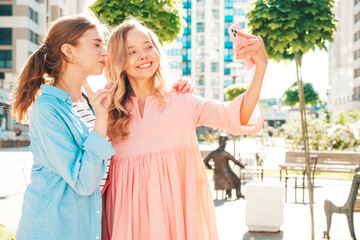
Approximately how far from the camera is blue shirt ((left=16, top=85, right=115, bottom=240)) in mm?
2213

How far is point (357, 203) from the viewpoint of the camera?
5.89m

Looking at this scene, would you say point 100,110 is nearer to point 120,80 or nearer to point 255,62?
point 120,80

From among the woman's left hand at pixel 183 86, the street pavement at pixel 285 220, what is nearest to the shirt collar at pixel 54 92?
the woman's left hand at pixel 183 86

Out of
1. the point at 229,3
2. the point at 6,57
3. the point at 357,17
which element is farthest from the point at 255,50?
the point at 229,3

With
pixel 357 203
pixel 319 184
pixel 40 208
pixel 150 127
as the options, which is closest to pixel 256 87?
pixel 150 127

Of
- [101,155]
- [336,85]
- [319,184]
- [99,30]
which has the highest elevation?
[336,85]

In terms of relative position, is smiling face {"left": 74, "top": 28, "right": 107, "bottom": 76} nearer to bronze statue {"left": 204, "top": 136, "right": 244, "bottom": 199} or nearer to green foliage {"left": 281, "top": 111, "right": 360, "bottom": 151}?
bronze statue {"left": 204, "top": 136, "right": 244, "bottom": 199}

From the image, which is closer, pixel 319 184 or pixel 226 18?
pixel 319 184

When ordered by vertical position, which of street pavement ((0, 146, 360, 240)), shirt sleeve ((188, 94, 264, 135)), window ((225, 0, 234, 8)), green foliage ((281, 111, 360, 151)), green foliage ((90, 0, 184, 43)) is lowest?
street pavement ((0, 146, 360, 240))

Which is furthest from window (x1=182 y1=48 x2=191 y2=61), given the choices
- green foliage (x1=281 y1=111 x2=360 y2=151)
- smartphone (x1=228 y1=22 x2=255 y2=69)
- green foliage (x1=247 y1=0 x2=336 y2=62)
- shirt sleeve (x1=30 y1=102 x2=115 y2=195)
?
shirt sleeve (x1=30 y1=102 x2=115 y2=195)

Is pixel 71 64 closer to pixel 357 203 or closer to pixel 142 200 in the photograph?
pixel 142 200

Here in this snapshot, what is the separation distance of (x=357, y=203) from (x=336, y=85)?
69.8 metres

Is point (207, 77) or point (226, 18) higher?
point (226, 18)

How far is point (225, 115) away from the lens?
8.23ft
